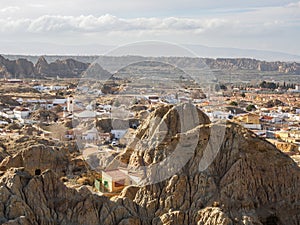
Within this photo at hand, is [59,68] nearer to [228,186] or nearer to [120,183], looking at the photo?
[120,183]

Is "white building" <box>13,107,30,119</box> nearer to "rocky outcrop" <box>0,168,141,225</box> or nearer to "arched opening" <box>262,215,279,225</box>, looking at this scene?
"rocky outcrop" <box>0,168,141,225</box>

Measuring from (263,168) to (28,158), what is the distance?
1194cm

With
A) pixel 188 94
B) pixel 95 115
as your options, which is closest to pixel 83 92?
pixel 188 94

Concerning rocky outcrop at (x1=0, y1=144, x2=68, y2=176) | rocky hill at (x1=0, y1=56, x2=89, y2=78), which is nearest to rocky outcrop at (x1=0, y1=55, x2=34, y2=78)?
rocky hill at (x1=0, y1=56, x2=89, y2=78)

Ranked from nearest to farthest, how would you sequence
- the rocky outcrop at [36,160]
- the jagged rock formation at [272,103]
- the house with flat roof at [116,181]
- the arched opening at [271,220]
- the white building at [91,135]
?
the arched opening at [271,220]
the house with flat roof at [116,181]
the rocky outcrop at [36,160]
the white building at [91,135]
the jagged rock formation at [272,103]

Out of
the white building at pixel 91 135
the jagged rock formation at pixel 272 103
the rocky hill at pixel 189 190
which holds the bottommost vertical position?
the jagged rock formation at pixel 272 103

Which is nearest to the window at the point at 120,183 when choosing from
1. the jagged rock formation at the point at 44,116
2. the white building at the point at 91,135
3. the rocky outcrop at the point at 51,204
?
the rocky outcrop at the point at 51,204

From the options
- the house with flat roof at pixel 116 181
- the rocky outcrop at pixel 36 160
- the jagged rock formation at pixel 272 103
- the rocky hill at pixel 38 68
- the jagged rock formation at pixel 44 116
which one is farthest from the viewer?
the rocky hill at pixel 38 68

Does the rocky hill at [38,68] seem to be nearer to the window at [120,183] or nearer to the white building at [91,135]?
the white building at [91,135]

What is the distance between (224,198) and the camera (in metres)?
15.0

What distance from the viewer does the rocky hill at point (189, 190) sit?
46.2 feet

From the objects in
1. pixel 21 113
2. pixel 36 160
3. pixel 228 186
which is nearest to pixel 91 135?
pixel 21 113

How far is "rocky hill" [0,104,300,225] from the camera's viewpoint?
14.1 m

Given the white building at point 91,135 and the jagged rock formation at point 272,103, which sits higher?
the white building at point 91,135
